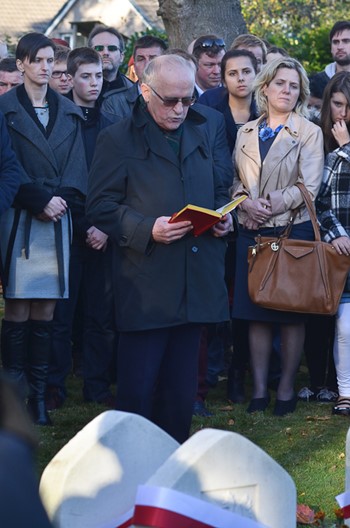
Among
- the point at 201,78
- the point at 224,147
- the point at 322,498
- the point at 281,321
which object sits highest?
the point at 201,78

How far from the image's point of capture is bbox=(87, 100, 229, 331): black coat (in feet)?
18.5

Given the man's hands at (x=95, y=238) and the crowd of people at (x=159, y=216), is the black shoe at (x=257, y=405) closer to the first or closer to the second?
the crowd of people at (x=159, y=216)

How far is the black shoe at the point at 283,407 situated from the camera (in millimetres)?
7785

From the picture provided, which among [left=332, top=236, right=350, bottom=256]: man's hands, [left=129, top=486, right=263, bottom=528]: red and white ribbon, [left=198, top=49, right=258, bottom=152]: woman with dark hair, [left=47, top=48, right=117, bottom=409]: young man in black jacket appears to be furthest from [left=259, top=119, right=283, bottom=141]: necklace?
[left=129, top=486, right=263, bottom=528]: red and white ribbon

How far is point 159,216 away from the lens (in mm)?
5676

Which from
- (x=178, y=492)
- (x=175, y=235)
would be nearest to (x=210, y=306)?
(x=175, y=235)

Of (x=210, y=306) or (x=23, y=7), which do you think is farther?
(x=23, y=7)

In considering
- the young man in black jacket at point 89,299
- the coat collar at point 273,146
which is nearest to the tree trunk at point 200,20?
the young man in black jacket at point 89,299

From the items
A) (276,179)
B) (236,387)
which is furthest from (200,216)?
(236,387)

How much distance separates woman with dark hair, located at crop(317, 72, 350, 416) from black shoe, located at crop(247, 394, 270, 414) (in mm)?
509

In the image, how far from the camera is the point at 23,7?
48.8 metres

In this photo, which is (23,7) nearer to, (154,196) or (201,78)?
(201,78)

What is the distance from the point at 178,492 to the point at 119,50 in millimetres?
6856

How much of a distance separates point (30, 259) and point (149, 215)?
5.77 ft
